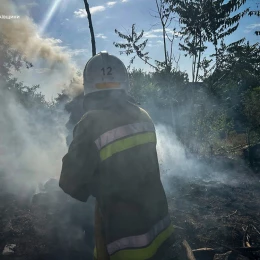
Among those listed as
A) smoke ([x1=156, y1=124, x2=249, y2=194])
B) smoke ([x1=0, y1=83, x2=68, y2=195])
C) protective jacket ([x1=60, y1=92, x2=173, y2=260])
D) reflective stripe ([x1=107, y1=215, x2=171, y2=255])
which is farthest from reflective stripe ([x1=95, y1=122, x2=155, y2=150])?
smoke ([x1=0, y1=83, x2=68, y2=195])

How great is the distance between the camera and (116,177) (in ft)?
5.63

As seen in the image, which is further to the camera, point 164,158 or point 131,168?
point 164,158

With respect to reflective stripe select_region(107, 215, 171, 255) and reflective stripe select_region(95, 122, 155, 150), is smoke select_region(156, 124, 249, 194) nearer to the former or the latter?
reflective stripe select_region(107, 215, 171, 255)

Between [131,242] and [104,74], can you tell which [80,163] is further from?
[104,74]

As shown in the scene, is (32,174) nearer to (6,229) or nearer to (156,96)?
(6,229)

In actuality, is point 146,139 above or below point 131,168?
above

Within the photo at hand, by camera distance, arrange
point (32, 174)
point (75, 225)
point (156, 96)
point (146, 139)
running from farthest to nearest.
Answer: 1. point (156, 96)
2. point (32, 174)
3. point (75, 225)
4. point (146, 139)

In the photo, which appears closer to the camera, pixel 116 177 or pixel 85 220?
pixel 116 177

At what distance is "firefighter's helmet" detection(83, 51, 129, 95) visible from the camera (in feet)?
6.64

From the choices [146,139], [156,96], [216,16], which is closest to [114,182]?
[146,139]

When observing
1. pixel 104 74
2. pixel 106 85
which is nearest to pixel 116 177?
pixel 106 85

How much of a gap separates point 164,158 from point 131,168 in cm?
881

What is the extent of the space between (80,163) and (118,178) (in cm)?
28

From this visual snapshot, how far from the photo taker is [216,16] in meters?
10.8
